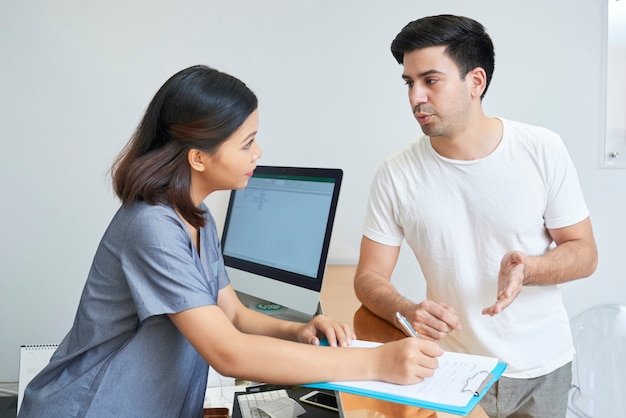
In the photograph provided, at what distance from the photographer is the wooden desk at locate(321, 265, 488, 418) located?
3.29 ft

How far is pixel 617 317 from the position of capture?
245cm

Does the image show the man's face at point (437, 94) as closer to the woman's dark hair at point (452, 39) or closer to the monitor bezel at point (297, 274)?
the woman's dark hair at point (452, 39)

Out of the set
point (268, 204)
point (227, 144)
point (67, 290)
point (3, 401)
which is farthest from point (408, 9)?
point (3, 401)

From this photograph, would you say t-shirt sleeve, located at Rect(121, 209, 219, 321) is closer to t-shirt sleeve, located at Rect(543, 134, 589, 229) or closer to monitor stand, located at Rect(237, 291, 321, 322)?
monitor stand, located at Rect(237, 291, 321, 322)

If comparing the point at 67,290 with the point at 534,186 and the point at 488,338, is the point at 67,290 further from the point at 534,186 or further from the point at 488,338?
the point at 534,186

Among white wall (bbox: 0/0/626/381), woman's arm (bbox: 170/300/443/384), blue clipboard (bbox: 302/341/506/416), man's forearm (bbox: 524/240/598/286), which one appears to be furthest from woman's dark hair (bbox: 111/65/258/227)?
white wall (bbox: 0/0/626/381)

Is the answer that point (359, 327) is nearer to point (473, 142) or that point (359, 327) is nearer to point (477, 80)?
point (473, 142)

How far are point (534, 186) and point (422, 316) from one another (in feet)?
1.74

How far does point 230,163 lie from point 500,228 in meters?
0.78

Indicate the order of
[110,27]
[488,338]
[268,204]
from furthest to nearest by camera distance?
[110,27] < [268,204] < [488,338]

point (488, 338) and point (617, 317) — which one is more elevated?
point (488, 338)

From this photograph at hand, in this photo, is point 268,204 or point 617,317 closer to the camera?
point 268,204

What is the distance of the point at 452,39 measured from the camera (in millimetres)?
1610

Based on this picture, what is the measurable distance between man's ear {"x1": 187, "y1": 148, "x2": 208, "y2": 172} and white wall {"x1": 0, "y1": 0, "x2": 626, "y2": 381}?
1.13m
